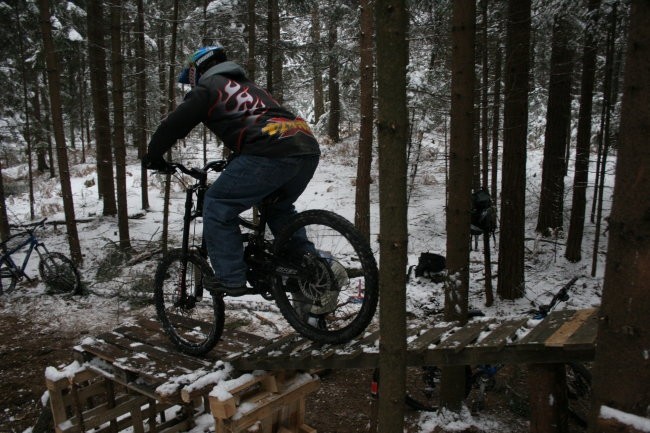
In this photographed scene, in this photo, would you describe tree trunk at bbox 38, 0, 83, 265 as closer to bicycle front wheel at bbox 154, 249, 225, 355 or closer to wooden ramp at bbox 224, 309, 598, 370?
bicycle front wheel at bbox 154, 249, 225, 355

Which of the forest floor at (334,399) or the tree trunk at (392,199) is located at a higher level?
the tree trunk at (392,199)

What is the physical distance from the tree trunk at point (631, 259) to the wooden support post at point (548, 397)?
1.47m

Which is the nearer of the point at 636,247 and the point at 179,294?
the point at 636,247

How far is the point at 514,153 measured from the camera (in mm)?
7824

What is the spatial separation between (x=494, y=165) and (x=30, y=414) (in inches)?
→ 431

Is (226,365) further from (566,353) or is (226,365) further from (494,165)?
(494,165)

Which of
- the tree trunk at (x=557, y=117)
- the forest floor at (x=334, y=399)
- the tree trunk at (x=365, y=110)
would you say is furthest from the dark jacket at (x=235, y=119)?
the tree trunk at (x=557, y=117)

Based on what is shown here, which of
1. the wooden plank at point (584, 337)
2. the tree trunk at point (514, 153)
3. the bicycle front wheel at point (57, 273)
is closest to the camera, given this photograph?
the wooden plank at point (584, 337)

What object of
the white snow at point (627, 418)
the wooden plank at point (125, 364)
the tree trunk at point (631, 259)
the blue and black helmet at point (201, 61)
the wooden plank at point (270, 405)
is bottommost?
the wooden plank at point (270, 405)

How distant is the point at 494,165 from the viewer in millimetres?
11961

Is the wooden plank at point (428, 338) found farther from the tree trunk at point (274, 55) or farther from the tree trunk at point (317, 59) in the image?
the tree trunk at point (317, 59)

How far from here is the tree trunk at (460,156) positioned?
4.68m

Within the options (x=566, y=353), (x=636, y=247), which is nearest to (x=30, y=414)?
(x=566, y=353)

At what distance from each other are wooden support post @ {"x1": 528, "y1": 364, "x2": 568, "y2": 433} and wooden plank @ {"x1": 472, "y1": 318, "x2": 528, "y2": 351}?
336mm
